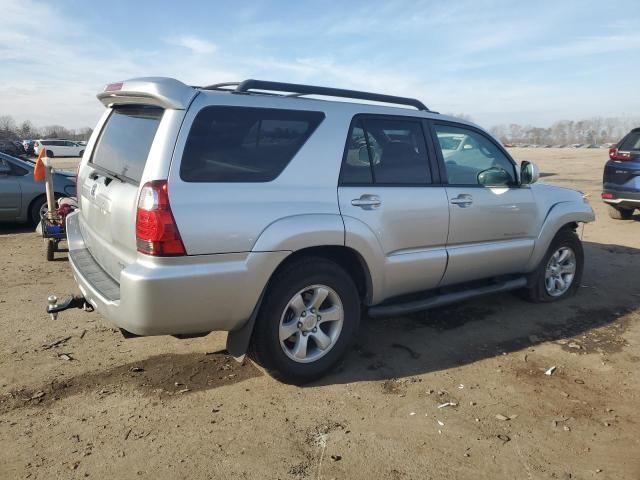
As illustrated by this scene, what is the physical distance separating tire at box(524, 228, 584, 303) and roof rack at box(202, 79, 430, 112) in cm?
208

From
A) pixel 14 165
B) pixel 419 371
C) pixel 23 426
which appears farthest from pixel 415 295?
pixel 14 165

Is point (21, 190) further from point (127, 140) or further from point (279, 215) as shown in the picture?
point (279, 215)

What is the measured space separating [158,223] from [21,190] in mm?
7324

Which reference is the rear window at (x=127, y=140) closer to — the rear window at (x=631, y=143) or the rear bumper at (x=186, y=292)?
the rear bumper at (x=186, y=292)

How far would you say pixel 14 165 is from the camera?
29.2 ft

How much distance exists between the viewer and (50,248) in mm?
6672

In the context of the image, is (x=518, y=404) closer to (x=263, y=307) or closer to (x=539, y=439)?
(x=539, y=439)

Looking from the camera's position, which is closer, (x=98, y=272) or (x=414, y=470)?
(x=414, y=470)

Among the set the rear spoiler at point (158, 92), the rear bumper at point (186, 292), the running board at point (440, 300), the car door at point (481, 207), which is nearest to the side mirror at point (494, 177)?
the car door at point (481, 207)

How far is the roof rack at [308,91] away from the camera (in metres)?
3.45

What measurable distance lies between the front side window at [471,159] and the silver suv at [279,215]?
2 cm

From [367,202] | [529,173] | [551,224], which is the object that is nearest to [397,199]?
[367,202]

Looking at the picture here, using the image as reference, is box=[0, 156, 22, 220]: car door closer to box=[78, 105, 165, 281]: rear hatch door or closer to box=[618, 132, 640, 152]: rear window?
box=[78, 105, 165, 281]: rear hatch door

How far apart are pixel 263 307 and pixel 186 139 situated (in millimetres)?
Answer: 1142
